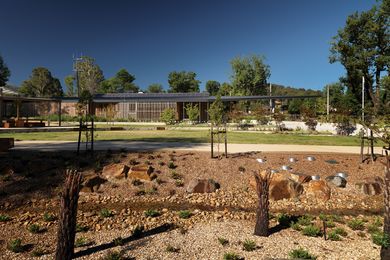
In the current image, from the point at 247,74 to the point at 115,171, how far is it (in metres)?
56.2

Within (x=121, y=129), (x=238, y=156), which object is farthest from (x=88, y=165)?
(x=121, y=129)

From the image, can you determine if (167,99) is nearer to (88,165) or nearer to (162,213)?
(88,165)

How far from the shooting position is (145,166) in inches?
434

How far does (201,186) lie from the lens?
1006 centimetres

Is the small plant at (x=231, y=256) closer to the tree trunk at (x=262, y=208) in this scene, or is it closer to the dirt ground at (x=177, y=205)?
the dirt ground at (x=177, y=205)

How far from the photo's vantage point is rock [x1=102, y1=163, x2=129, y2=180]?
1042cm

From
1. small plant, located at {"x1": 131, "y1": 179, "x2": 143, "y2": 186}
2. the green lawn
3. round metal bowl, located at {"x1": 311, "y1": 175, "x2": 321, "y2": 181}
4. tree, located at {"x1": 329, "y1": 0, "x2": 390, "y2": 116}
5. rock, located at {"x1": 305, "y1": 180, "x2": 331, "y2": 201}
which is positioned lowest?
rock, located at {"x1": 305, "y1": 180, "x2": 331, "y2": 201}

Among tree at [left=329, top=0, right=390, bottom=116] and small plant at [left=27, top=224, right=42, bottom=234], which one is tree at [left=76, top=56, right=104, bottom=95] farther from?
small plant at [left=27, top=224, right=42, bottom=234]

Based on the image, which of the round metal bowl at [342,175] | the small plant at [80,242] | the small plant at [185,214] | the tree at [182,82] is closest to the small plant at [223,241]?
the small plant at [185,214]

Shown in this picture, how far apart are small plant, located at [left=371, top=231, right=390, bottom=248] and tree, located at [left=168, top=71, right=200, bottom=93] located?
248 feet

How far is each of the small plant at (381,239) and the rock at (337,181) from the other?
3745 mm

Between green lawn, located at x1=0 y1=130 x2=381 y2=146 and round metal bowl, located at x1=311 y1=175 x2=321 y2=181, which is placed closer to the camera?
round metal bowl, located at x1=311 y1=175 x2=321 y2=181

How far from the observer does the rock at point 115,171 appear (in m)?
10.4

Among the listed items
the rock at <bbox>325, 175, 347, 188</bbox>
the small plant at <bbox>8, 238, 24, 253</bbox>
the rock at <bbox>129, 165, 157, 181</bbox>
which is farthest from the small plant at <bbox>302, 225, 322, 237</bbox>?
the small plant at <bbox>8, 238, 24, 253</bbox>
